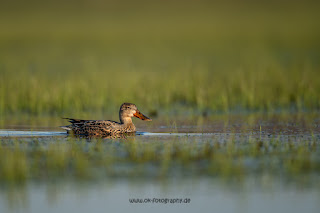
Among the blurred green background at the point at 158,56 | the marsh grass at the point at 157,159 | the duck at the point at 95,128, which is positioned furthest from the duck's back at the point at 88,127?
the blurred green background at the point at 158,56

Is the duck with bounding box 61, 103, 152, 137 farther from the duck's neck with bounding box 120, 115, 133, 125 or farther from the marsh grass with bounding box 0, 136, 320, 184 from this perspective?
the marsh grass with bounding box 0, 136, 320, 184

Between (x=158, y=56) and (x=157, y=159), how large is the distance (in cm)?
2552

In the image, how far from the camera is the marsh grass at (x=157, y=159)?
340 inches

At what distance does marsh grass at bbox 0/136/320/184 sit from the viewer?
8.64 m

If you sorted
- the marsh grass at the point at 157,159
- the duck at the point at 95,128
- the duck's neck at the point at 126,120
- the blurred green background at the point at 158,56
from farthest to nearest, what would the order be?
the blurred green background at the point at 158,56, the duck's neck at the point at 126,120, the duck at the point at 95,128, the marsh grass at the point at 157,159

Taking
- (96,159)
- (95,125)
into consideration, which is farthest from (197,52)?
(96,159)

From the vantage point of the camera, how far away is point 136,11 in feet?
186

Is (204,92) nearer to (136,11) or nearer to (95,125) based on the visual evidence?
(95,125)

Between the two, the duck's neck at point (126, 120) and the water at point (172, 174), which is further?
the duck's neck at point (126, 120)

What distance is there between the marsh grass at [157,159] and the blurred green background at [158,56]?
17.5ft

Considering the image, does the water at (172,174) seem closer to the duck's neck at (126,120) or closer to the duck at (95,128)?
the duck at (95,128)

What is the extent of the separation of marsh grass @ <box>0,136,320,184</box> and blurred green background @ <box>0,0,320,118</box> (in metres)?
5.34

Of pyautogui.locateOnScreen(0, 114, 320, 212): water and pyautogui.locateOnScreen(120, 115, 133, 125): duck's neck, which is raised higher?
pyautogui.locateOnScreen(120, 115, 133, 125): duck's neck

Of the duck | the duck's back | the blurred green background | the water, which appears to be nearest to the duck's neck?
the duck
